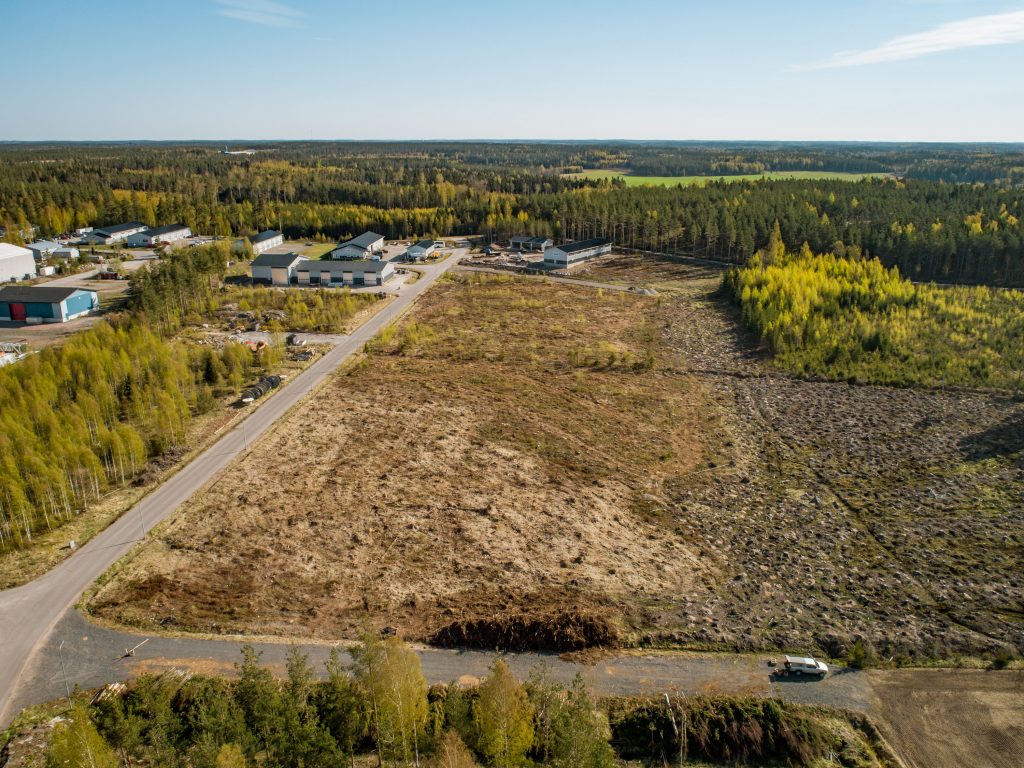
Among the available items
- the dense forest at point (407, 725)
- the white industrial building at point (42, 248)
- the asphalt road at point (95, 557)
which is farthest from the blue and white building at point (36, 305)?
the dense forest at point (407, 725)

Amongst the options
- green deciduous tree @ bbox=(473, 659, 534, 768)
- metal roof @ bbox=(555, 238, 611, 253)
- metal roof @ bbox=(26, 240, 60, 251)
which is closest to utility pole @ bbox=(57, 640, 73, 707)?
green deciduous tree @ bbox=(473, 659, 534, 768)

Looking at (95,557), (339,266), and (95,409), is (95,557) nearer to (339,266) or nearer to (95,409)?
(95,409)

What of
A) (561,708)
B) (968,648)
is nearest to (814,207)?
(968,648)

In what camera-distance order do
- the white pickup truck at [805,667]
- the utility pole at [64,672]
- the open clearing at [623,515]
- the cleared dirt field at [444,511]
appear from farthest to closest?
the cleared dirt field at [444,511], the open clearing at [623,515], the white pickup truck at [805,667], the utility pole at [64,672]

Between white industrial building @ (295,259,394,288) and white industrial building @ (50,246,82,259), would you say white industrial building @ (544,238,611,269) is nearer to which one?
white industrial building @ (295,259,394,288)

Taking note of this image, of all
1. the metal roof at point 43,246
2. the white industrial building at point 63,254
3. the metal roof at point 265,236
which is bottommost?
the white industrial building at point 63,254

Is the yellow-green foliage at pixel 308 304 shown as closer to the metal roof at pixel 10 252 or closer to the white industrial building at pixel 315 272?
the white industrial building at pixel 315 272
